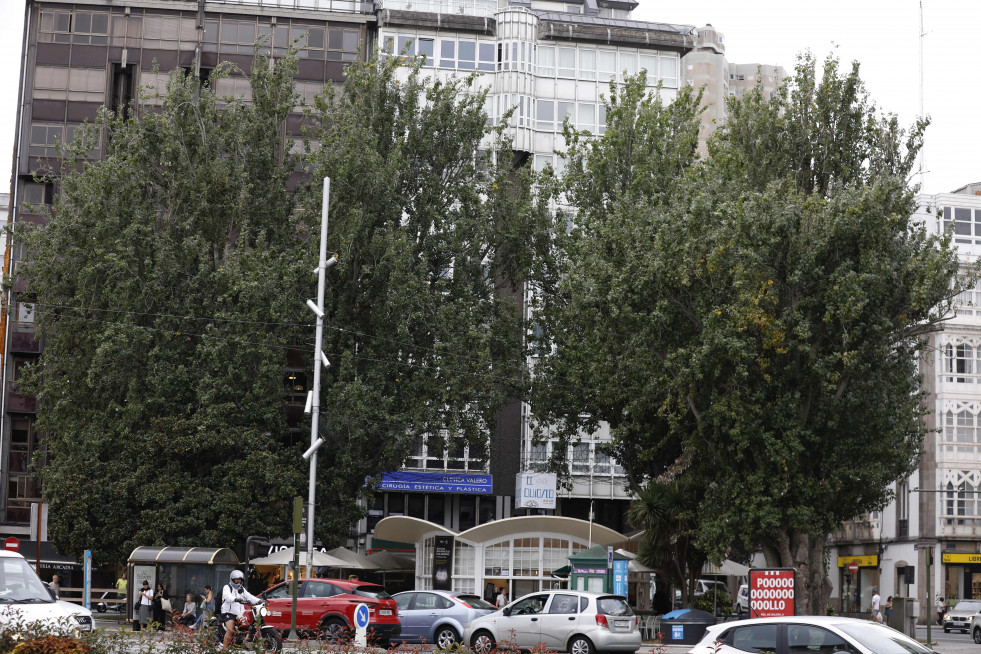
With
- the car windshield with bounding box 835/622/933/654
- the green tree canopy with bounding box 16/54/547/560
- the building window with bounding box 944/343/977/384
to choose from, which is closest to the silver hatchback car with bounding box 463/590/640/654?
the car windshield with bounding box 835/622/933/654

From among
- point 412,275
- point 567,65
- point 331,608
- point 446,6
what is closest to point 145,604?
point 331,608

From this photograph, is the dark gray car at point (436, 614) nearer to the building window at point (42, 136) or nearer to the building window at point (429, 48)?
the building window at point (429, 48)

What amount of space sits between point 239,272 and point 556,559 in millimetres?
13040

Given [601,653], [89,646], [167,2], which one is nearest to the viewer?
[89,646]

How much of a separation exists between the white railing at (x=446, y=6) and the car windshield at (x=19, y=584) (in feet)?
157

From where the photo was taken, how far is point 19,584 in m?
16.6

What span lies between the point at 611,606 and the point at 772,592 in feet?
11.1

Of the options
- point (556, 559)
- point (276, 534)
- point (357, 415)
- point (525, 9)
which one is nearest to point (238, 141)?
point (357, 415)

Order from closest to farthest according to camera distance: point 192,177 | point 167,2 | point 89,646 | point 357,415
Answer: point 89,646, point 357,415, point 192,177, point 167,2

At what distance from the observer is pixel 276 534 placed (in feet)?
122

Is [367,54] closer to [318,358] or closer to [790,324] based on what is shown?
[318,358]

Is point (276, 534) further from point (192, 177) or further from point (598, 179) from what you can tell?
point (598, 179)

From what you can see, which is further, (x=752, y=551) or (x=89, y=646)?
(x=752, y=551)

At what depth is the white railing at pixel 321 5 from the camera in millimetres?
59875
